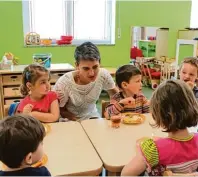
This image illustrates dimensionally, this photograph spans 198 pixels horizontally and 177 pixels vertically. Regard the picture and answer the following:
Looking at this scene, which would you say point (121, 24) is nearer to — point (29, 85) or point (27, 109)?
point (29, 85)

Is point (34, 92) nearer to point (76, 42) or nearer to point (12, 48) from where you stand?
point (12, 48)

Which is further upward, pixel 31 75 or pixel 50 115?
pixel 31 75

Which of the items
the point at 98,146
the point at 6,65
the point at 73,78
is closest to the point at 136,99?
the point at 73,78

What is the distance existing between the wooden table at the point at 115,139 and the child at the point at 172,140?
0.32ft

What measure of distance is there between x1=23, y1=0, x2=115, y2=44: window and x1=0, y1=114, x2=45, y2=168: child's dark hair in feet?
13.1

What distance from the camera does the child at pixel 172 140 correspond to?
980 millimetres

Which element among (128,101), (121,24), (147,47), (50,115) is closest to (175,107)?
(128,101)

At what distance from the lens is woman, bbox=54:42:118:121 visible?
1779 millimetres

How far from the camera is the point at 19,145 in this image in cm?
87

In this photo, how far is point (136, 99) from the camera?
6.04 feet

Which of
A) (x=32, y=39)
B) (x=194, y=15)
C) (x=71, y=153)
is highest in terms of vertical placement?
(x=194, y=15)

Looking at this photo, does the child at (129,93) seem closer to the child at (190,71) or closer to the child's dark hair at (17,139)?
the child at (190,71)

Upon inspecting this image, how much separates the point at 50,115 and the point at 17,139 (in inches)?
30.2

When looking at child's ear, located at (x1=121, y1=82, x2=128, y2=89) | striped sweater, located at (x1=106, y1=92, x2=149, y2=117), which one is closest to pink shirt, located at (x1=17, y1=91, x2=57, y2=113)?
striped sweater, located at (x1=106, y1=92, x2=149, y2=117)
